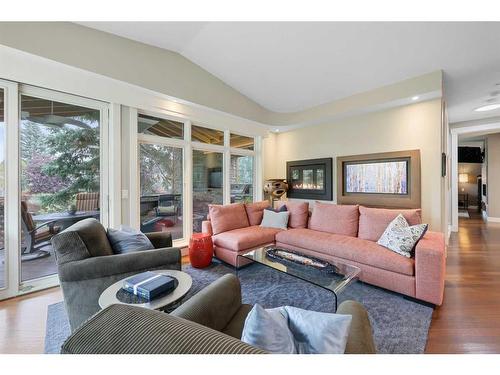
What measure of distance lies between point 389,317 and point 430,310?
45cm

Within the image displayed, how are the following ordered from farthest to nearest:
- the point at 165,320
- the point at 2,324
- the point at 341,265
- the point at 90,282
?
the point at 341,265, the point at 2,324, the point at 90,282, the point at 165,320

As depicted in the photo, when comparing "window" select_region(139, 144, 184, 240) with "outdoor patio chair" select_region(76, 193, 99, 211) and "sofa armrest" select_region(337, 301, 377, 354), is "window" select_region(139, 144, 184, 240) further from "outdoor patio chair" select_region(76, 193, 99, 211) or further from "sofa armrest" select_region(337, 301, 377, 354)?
"sofa armrest" select_region(337, 301, 377, 354)

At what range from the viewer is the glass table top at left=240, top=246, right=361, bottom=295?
75.5 inches

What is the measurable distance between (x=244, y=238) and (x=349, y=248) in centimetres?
135

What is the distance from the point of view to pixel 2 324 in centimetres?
193

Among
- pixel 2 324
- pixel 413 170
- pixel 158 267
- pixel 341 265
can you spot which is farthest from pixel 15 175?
pixel 413 170

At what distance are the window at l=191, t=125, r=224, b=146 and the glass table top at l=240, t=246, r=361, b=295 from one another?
2.50 m


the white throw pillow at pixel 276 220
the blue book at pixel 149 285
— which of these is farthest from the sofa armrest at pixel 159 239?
the white throw pillow at pixel 276 220

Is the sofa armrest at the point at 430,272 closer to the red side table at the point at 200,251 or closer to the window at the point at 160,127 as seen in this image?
the red side table at the point at 200,251

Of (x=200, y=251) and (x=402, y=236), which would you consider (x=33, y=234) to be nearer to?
(x=200, y=251)

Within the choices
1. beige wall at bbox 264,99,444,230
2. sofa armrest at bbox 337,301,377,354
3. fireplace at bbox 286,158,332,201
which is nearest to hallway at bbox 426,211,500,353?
beige wall at bbox 264,99,444,230

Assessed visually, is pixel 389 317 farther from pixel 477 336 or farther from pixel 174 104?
pixel 174 104

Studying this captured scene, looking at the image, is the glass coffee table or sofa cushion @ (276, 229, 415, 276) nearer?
the glass coffee table

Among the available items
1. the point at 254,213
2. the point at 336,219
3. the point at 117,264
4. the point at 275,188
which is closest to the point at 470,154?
the point at 275,188
